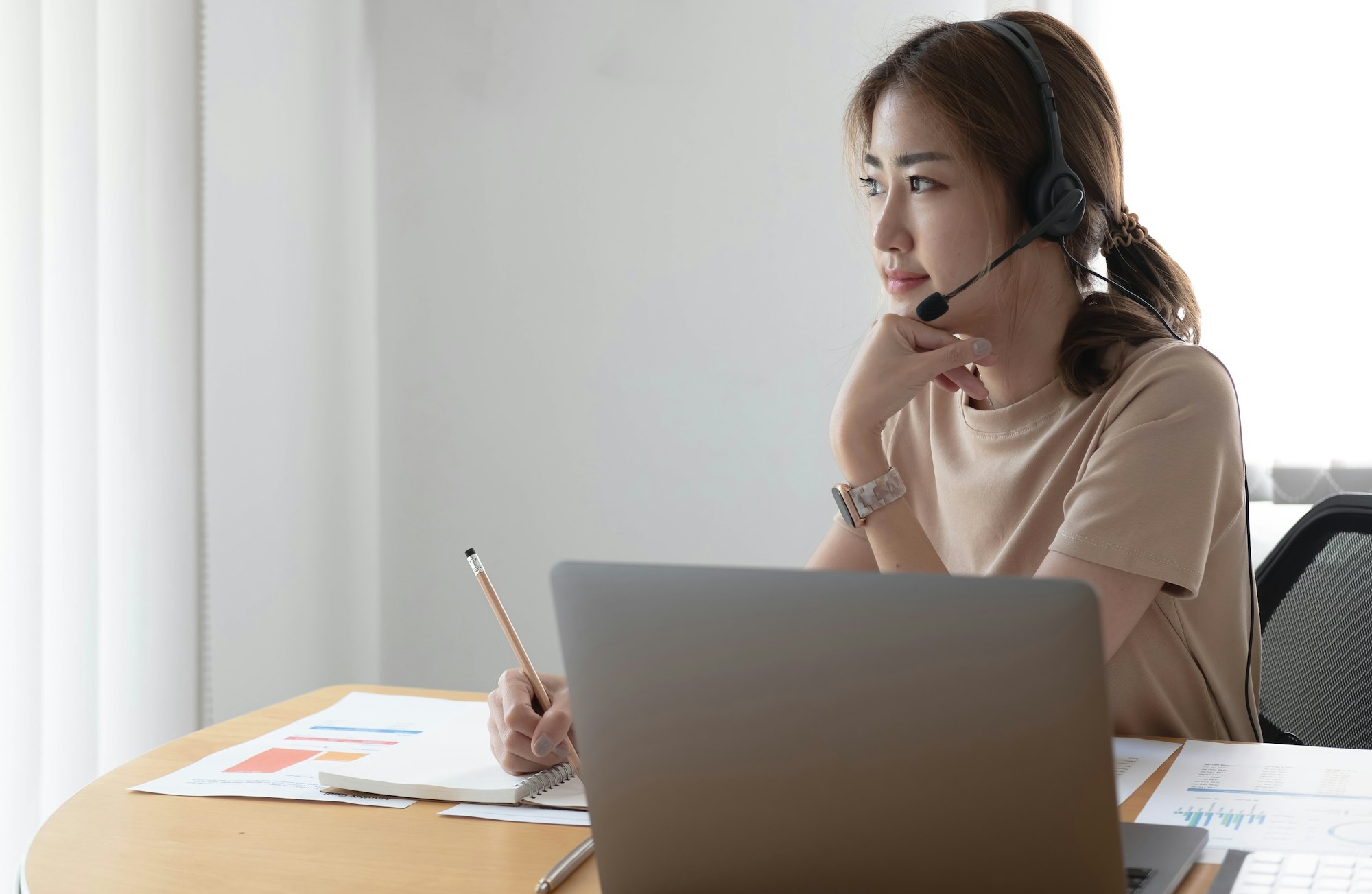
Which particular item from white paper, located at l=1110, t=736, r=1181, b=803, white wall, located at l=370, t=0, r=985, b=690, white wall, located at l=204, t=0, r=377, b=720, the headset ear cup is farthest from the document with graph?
white wall, located at l=204, t=0, r=377, b=720

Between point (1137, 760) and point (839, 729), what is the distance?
48 centimetres

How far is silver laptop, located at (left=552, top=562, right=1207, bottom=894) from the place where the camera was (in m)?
0.51

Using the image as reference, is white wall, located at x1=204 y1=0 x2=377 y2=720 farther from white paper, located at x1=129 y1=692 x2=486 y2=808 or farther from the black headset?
the black headset

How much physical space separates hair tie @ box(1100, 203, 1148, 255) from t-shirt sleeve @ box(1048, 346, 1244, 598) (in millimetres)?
185

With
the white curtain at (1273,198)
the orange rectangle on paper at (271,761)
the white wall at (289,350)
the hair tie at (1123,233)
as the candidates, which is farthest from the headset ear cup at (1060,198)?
the white wall at (289,350)

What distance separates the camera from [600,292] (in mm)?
2459

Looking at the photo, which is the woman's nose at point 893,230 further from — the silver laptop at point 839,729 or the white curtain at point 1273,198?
the white curtain at point 1273,198

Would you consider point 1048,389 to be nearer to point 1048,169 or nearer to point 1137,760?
point 1048,169

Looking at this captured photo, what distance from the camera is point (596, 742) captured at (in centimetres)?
60

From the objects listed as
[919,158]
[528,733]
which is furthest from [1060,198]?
[528,733]

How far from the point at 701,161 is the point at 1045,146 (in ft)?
4.11

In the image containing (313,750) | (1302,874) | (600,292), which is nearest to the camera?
(1302,874)

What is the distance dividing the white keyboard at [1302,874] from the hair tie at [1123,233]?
77 centimetres

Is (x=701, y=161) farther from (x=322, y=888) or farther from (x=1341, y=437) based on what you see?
(x=322, y=888)
